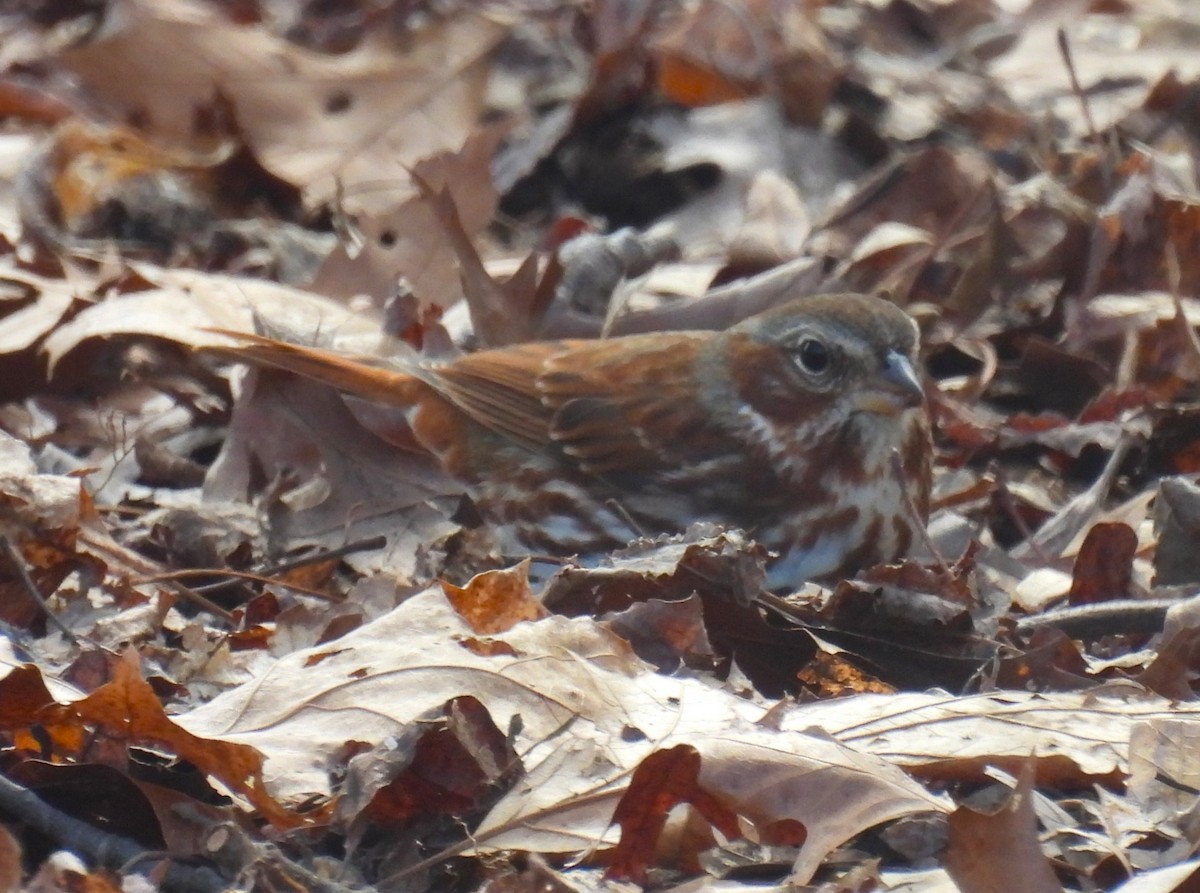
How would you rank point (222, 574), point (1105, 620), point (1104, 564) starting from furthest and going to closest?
point (222, 574) → point (1104, 564) → point (1105, 620)

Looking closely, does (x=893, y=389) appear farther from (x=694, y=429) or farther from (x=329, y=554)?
(x=329, y=554)

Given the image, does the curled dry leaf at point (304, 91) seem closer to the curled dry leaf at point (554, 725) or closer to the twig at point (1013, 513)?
the twig at point (1013, 513)

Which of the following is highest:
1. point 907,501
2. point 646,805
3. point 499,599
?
point 646,805

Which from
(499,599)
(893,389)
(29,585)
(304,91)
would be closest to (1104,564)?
(893,389)

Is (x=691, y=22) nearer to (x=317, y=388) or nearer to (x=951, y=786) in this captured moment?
(x=317, y=388)

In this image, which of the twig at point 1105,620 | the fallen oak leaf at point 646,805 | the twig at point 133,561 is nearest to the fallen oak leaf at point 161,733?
the fallen oak leaf at point 646,805

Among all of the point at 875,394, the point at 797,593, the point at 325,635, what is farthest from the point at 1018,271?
the point at 325,635

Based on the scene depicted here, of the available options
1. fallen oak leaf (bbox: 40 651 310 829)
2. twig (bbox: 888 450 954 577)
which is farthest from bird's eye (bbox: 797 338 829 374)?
fallen oak leaf (bbox: 40 651 310 829)
